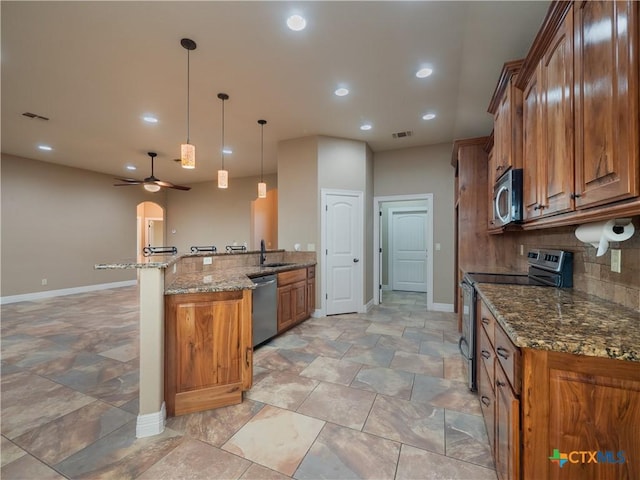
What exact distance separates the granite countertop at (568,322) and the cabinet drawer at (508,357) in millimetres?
64

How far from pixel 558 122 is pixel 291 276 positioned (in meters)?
3.19

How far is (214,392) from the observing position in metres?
2.10

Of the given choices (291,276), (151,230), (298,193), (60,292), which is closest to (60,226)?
(60,292)

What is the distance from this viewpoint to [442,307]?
4984mm

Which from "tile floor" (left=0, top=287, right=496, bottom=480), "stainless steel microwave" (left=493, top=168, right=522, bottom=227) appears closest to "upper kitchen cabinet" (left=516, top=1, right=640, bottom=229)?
"stainless steel microwave" (left=493, top=168, right=522, bottom=227)

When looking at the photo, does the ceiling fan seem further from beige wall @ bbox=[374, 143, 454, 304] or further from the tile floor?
beige wall @ bbox=[374, 143, 454, 304]

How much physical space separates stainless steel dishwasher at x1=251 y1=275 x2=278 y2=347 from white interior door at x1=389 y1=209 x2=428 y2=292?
166 inches

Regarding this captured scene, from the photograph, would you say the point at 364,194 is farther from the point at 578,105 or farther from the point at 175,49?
the point at 578,105

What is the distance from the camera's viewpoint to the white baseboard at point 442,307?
494 centimetres

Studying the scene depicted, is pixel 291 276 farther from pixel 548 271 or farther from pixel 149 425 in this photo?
pixel 548 271

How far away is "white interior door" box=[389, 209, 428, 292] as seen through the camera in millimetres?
6703

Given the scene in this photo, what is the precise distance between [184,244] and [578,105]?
366 inches

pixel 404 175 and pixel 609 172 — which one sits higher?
pixel 404 175

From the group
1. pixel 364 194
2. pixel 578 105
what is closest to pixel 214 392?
pixel 578 105
